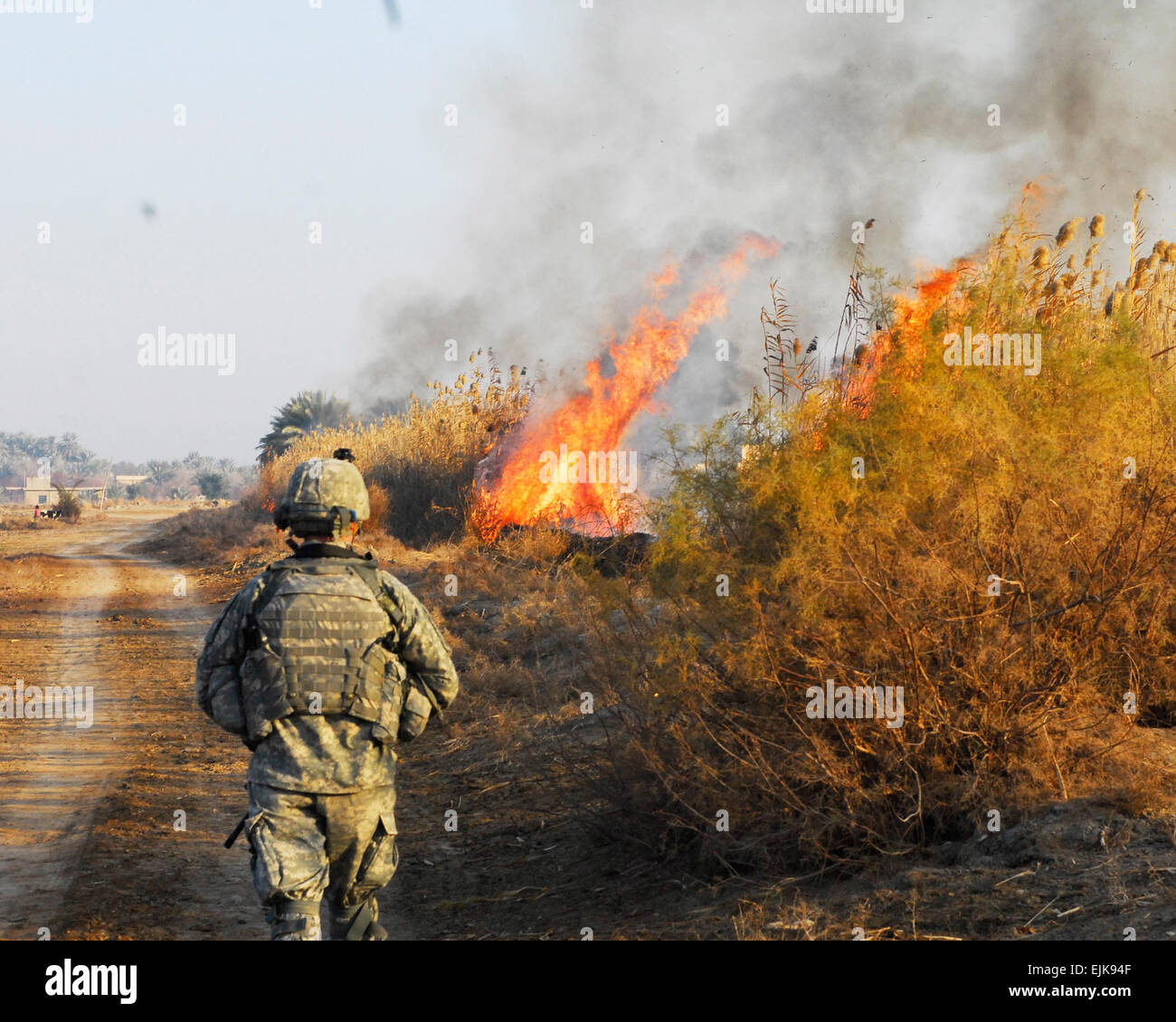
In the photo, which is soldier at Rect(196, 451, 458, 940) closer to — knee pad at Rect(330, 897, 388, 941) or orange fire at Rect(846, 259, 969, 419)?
knee pad at Rect(330, 897, 388, 941)

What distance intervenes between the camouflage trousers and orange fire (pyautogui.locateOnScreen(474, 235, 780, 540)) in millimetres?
10527

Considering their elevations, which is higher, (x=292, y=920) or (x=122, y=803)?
(x=292, y=920)

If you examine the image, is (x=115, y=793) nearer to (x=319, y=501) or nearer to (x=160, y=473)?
(x=319, y=501)

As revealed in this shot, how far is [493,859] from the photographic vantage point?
6270 mm

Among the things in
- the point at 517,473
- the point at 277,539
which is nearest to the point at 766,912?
the point at 517,473

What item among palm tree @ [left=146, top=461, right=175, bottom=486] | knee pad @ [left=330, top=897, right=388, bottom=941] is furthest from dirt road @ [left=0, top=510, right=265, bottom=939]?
palm tree @ [left=146, top=461, right=175, bottom=486]

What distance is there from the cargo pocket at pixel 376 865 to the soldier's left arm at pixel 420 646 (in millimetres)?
512

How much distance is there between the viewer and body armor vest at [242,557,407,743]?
12.8ft

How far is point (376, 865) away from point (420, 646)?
0.82 meters

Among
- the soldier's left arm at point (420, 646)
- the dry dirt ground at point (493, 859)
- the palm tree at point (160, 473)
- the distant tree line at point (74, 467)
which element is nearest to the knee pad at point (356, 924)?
the soldier's left arm at point (420, 646)

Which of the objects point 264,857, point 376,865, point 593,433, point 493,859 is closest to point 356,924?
point 376,865

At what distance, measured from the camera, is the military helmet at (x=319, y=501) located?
408 centimetres
